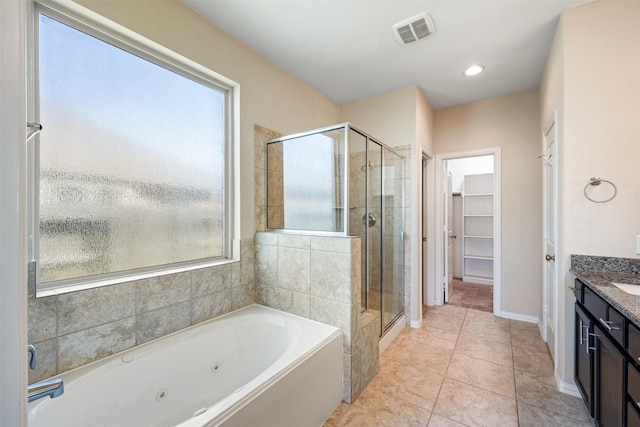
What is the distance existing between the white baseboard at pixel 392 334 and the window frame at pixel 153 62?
1510mm

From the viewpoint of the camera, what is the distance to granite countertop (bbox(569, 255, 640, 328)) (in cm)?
122

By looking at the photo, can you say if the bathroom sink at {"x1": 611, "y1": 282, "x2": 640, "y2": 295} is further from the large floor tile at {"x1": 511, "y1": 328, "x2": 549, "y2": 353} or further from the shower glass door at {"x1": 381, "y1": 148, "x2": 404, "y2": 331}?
the shower glass door at {"x1": 381, "y1": 148, "x2": 404, "y2": 331}

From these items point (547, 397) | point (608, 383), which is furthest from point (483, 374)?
point (608, 383)

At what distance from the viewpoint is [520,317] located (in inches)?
119

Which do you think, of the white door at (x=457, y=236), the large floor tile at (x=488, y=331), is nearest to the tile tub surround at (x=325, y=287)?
the large floor tile at (x=488, y=331)

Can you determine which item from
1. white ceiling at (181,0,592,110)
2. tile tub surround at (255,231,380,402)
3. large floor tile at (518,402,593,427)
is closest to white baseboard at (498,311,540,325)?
large floor tile at (518,402,593,427)

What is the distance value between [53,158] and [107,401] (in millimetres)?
1258

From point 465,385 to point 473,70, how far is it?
8.88 feet

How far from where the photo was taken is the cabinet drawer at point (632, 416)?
1.03m

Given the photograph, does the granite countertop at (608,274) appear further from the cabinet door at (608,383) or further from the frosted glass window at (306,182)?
the frosted glass window at (306,182)

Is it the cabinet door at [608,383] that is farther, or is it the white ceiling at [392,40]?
the white ceiling at [392,40]

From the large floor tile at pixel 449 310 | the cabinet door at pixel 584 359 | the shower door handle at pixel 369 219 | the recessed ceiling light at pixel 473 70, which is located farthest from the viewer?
the large floor tile at pixel 449 310

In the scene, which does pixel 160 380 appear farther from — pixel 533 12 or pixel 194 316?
pixel 533 12

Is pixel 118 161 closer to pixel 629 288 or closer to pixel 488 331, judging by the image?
pixel 629 288
